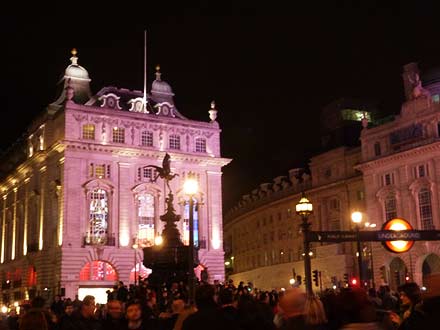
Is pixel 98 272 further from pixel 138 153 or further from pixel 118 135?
pixel 118 135

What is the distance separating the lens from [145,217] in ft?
230

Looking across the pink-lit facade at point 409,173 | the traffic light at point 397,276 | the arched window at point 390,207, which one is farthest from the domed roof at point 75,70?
the traffic light at point 397,276

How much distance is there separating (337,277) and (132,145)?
105 feet

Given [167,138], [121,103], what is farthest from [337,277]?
[121,103]

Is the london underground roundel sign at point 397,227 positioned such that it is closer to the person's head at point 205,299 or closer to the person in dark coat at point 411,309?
the person in dark coat at point 411,309

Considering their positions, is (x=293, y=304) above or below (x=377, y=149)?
below

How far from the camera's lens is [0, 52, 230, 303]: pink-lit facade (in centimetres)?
6606

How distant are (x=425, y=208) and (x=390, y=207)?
528 cm

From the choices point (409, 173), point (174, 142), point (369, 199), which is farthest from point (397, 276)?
point (174, 142)

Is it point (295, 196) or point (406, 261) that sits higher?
point (295, 196)

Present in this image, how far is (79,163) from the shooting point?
67.0m

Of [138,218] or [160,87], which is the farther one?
[160,87]

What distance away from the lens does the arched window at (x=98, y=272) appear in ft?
215

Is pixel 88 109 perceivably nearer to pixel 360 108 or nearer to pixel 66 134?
pixel 66 134
